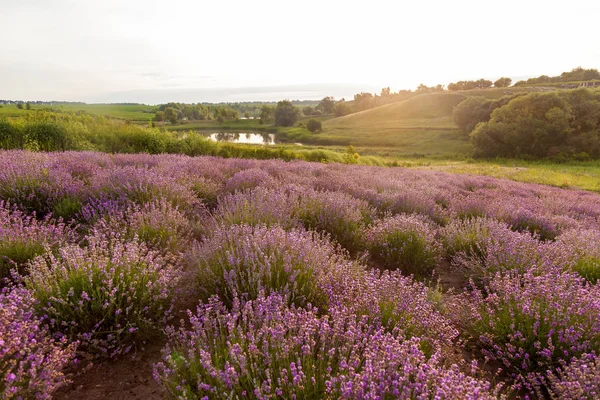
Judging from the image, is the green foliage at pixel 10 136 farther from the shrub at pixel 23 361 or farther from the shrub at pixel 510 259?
the shrub at pixel 510 259

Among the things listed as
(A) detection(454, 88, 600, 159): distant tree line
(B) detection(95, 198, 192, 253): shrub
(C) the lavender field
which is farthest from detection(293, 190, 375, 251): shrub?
(A) detection(454, 88, 600, 159): distant tree line

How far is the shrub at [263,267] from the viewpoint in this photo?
2.85 m

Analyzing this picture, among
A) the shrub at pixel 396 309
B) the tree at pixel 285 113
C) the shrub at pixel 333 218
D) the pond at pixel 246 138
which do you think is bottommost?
the shrub at pixel 396 309

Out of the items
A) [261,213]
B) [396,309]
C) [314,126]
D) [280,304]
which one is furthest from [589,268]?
[314,126]

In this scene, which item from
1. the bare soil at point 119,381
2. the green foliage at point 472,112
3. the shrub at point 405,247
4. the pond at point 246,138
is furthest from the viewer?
the pond at point 246,138

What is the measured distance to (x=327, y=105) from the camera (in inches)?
5330

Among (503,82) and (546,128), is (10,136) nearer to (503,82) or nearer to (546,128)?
(546,128)

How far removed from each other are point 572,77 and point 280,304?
117 m

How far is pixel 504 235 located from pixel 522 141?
41917 mm

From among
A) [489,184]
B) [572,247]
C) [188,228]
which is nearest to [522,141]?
[489,184]

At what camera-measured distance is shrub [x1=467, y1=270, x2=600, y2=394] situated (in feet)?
8.13

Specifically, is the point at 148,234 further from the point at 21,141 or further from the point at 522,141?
the point at 522,141

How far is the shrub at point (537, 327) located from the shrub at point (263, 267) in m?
1.45

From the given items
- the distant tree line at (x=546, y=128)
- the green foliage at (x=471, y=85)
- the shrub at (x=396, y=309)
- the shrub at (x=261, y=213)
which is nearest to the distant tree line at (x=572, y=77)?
the green foliage at (x=471, y=85)
